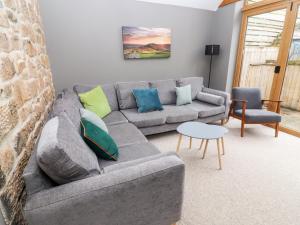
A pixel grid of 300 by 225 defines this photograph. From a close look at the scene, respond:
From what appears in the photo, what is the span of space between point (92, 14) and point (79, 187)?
304cm

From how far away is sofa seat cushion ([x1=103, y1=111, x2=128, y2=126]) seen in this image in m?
2.53

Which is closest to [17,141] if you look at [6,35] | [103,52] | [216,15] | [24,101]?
[24,101]

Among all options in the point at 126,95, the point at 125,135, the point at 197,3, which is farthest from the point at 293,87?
the point at 125,135

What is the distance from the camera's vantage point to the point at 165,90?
3.34 m

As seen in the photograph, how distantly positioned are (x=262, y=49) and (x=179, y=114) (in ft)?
7.27

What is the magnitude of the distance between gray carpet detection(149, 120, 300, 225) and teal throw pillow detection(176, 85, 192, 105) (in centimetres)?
80

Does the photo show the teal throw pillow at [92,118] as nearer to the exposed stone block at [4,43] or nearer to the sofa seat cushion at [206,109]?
the exposed stone block at [4,43]

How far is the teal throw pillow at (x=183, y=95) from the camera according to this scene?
3281 millimetres

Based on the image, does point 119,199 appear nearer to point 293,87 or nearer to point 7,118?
point 7,118

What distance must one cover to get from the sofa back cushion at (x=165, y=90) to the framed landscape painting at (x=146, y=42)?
0.71 metres

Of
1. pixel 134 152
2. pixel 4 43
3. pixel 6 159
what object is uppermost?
pixel 4 43

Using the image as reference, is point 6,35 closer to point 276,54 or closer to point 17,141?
point 17,141

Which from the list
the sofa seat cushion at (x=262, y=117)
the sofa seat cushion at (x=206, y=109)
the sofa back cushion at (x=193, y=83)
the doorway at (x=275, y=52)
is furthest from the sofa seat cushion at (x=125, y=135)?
the doorway at (x=275, y=52)

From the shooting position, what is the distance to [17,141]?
111 cm
